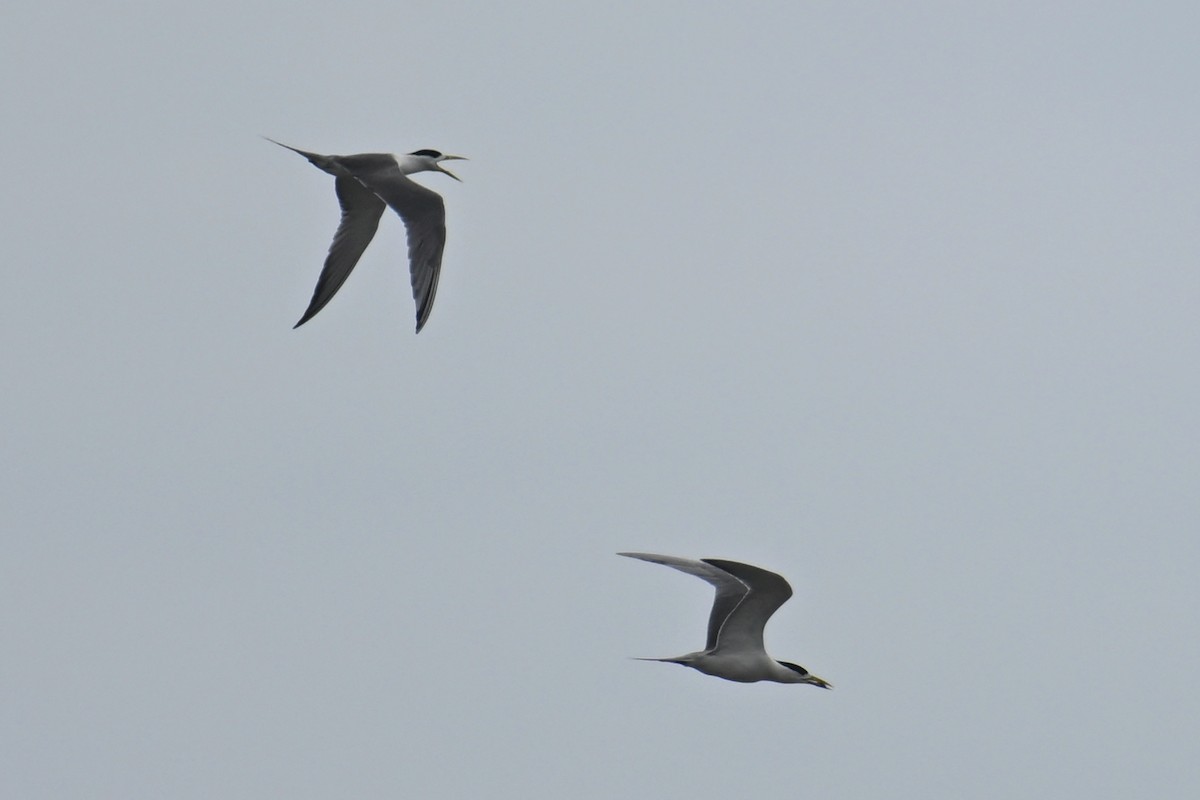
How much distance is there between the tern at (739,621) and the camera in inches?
892

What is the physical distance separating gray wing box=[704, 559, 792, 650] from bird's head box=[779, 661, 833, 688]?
661mm

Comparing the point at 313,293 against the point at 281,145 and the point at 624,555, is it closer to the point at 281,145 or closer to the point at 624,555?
the point at 281,145

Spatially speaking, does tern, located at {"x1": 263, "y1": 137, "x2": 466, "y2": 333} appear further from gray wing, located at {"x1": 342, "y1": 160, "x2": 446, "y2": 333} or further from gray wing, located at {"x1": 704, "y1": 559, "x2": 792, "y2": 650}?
gray wing, located at {"x1": 704, "y1": 559, "x2": 792, "y2": 650}

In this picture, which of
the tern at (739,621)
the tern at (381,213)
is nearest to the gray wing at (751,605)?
the tern at (739,621)

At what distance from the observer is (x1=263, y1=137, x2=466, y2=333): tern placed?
26031 millimetres

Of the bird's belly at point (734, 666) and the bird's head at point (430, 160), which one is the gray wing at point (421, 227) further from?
the bird's belly at point (734, 666)

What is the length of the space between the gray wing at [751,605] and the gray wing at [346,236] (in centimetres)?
772

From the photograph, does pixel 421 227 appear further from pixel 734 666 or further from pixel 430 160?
pixel 734 666

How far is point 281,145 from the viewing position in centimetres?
2400

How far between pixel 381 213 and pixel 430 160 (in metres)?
0.97

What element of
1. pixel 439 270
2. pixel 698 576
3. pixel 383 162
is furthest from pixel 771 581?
pixel 383 162

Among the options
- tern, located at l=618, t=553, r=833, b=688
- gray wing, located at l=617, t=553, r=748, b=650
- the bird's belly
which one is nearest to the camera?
gray wing, located at l=617, t=553, r=748, b=650

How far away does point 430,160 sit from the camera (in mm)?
28266

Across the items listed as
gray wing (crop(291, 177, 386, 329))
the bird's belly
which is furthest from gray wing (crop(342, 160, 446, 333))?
the bird's belly
